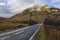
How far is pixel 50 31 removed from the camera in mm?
6027

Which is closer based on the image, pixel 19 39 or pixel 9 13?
pixel 19 39

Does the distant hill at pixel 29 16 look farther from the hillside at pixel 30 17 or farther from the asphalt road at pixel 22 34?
the asphalt road at pixel 22 34

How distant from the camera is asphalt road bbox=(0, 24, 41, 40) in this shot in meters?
6.02

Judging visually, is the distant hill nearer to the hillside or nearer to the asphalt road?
the hillside

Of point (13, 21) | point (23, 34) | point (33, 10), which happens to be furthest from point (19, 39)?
point (33, 10)

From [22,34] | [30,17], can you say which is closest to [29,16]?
[30,17]

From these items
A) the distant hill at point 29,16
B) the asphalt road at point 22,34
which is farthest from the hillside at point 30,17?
the asphalt road at point 22,34

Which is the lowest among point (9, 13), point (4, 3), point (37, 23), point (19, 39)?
point (19, 39)

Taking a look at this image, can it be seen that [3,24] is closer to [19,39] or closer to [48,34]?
[19,39]

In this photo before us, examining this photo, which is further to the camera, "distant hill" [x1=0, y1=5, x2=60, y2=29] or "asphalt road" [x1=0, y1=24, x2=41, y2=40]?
"distant hill" [x1=0, y1=5, x2=60, y2=29]

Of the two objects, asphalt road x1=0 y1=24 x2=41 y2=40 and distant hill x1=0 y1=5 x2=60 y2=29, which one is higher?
distant hill x1=0 y1=5 x2=60 y2=29

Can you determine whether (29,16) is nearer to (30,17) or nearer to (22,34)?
(30,17)

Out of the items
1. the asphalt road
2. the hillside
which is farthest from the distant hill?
the asphalt road

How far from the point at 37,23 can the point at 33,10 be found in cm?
50
